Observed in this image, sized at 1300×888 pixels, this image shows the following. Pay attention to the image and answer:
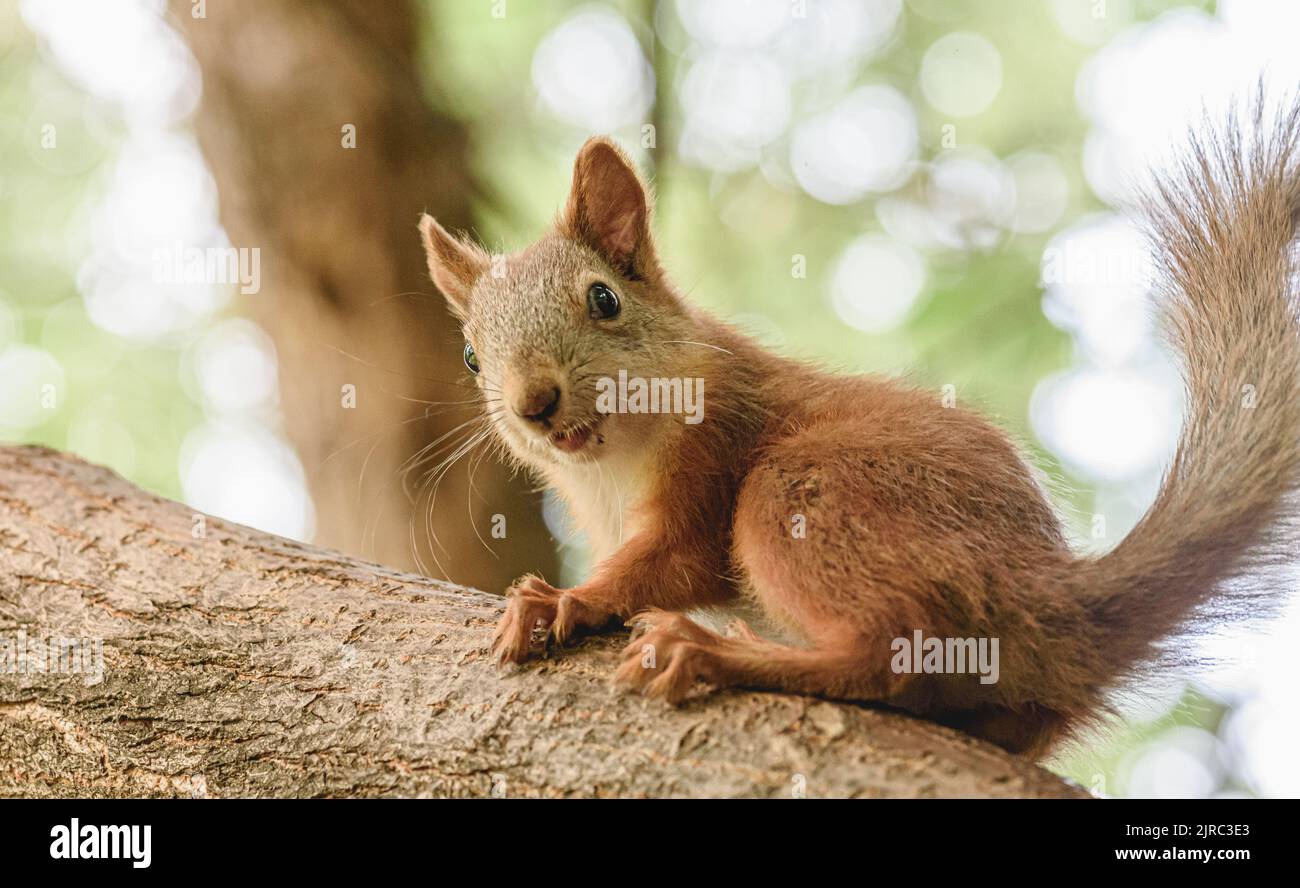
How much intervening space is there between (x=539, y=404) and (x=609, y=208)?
1.07 metres

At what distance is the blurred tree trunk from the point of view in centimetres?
500

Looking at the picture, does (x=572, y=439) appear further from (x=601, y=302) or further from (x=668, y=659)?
(x=668, y=659)

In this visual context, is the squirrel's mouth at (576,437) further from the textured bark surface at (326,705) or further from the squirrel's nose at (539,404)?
the textured bark surface at (326,705)

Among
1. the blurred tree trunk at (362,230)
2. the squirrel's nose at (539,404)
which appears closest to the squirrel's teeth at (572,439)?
the squirrel's nose at (539,404)

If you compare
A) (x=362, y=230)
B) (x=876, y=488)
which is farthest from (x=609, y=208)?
(x=362, y=230)

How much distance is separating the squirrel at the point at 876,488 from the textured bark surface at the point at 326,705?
0.52ft

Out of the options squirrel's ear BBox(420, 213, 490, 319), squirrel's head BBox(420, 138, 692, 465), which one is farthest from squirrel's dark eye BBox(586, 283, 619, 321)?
squirrel's ear BBox(420, 213, 490, 319)

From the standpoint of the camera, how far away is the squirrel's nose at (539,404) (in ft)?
10.1

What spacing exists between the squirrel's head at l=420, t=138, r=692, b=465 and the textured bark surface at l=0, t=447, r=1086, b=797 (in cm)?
64

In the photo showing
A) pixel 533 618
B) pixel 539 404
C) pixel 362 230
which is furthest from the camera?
pixel 362 230

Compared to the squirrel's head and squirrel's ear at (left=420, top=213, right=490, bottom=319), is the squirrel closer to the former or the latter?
the squirrel's head

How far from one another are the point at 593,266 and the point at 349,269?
79.6 inches

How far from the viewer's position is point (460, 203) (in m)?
5.23

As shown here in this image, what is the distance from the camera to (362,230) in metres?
5.08
